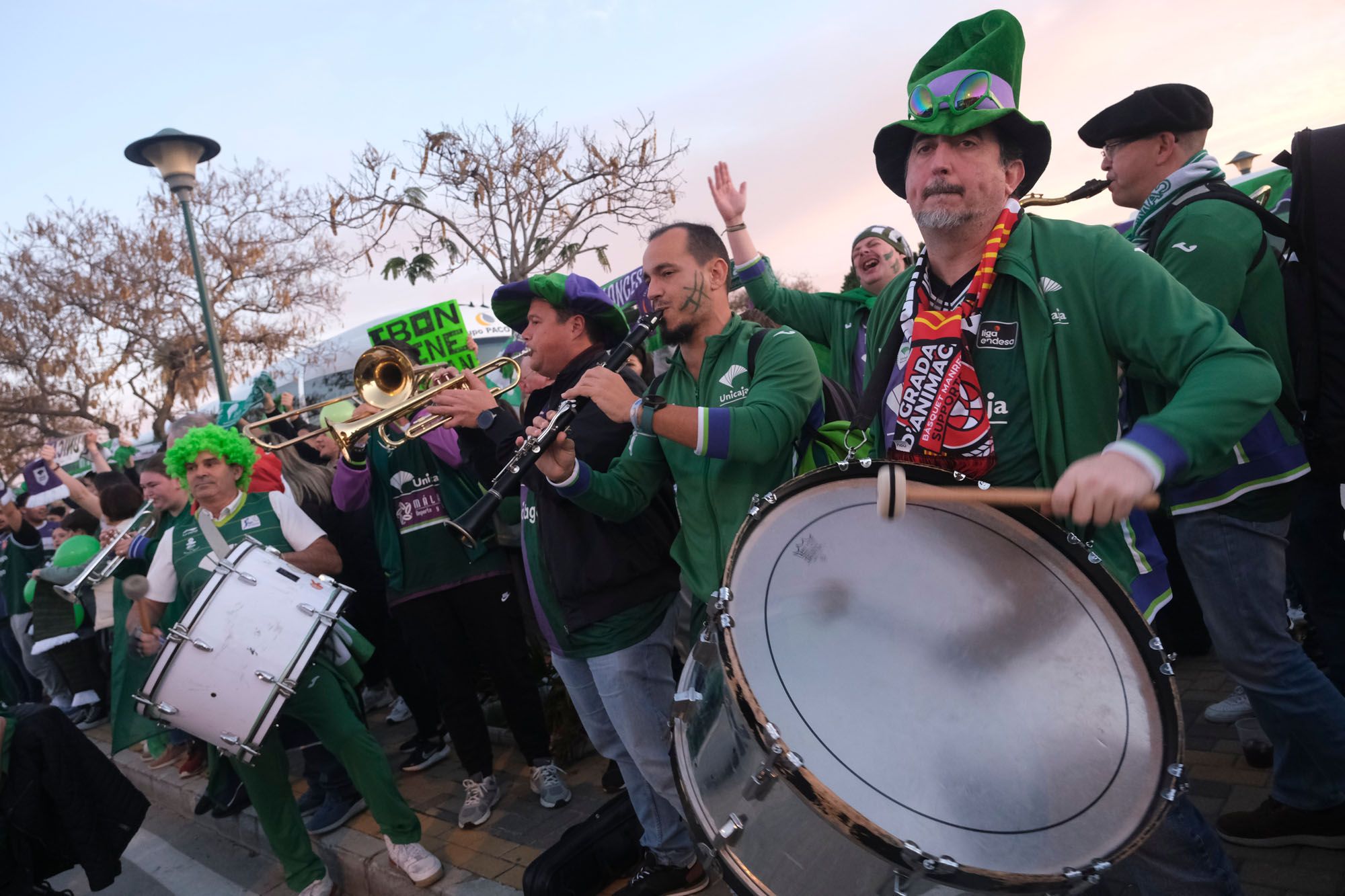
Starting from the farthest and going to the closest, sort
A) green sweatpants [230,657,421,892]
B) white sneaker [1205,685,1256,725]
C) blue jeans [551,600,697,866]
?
green sweatpants [230,657,421,892] < white sneaker [1205,685,1256,725] < blue jeans [551,600,697,866]

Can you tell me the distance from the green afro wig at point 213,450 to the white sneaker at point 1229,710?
4.42 meters

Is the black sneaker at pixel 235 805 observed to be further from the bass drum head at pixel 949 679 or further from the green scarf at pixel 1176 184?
the green scarf at pixel 1176 184

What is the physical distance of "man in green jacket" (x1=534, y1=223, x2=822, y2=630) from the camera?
2.38 meters

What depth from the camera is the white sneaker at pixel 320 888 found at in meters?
3.97

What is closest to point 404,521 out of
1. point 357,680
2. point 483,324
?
point 357,680

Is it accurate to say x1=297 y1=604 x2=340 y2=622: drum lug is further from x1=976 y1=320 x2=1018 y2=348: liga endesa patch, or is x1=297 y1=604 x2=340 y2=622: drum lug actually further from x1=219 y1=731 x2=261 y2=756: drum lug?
x1=976 y1=320 x2=1018 y2=348: liga endesa patch

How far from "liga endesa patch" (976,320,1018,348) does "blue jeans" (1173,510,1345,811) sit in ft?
3.16

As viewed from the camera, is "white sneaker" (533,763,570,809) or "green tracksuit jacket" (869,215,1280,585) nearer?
"green tracksuit jacket" (869,215,1280,585)

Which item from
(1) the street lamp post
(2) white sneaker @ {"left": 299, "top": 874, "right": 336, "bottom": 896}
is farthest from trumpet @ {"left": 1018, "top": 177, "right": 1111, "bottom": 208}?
(1) the street lamp post

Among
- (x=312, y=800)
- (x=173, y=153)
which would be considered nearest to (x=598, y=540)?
Result: (x=312, y=800)

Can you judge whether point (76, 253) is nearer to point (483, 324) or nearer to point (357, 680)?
point (483, 324)

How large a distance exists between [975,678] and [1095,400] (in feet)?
2.24

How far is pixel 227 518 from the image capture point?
13.5 ft

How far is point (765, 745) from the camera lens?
4.39ft
